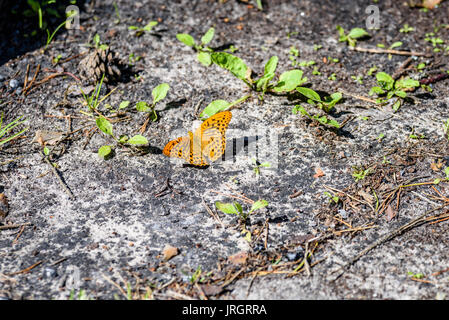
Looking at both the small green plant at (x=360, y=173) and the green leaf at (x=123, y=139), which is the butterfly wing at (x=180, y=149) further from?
the small green plant at (x=360, y=173)

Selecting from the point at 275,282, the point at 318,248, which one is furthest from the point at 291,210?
the point at 275,282

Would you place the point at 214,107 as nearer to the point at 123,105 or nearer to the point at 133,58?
the point at 123,105

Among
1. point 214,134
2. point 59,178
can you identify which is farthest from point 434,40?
point 59,178

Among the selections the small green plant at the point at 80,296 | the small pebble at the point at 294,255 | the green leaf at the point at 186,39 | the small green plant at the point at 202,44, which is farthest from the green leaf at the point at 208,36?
the small green plant at the point at 80,296

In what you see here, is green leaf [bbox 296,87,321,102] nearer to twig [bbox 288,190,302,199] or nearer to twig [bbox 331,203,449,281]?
twig [bbox 288,190,302,199]

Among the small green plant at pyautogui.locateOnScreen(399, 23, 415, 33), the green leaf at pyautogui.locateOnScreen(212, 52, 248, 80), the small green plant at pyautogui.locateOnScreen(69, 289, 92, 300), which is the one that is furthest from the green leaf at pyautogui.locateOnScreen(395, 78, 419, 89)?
the small green plant at pyautogui.locateOnScreen(69, 289, 92, 300)
